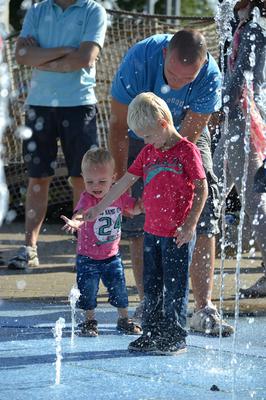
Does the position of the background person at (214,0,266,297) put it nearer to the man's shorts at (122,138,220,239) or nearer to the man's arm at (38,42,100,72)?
the man's shorts at (122,138,220,239)

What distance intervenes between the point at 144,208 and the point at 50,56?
8.71 feet

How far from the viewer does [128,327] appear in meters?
6.22

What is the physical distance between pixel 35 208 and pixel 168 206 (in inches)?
117

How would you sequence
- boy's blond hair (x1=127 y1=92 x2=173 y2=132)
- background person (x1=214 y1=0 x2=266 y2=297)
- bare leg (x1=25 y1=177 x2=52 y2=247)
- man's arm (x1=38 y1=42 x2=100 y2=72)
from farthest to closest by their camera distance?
bare leg (x1=25 y1=177 x2=52 y2=247) < man's arm (x1=38 y1=42 x2=100 y2=72) < background person (x1=214 y1=0 x2=266 y2=297) < boy's blond hair (x1=127 y1=92 x2=173 y2=132)

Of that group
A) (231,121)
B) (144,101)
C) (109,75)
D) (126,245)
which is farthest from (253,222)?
(109,75)

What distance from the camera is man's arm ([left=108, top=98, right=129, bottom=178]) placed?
6355 millimetres

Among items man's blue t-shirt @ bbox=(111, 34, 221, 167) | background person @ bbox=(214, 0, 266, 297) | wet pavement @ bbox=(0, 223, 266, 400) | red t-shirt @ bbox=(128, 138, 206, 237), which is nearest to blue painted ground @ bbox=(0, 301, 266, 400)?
wet pavement @ bbox=(0, 223, 266, 400)

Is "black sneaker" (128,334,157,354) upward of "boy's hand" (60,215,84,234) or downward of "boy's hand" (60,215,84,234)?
downward

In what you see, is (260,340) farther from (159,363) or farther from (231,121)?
(231,121)

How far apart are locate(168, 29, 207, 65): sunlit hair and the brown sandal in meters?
1.42

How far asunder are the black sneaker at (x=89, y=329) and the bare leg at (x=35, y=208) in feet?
7.66

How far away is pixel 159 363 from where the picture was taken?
5.47m

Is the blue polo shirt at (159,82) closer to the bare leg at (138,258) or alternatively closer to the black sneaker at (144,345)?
the bare leg at (138,258)

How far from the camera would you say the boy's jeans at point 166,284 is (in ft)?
18.7
